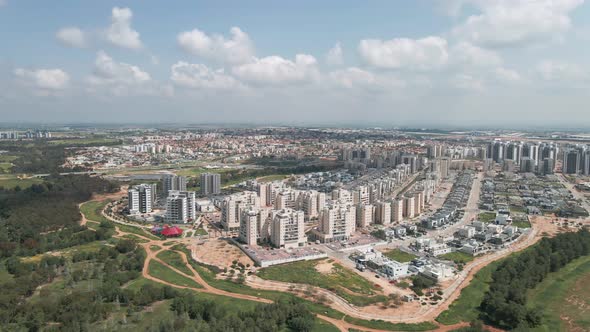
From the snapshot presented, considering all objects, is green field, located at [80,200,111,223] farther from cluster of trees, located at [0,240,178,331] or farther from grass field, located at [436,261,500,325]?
grass field, located at [436,261,500,325]

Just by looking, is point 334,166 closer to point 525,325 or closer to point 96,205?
point 96,205

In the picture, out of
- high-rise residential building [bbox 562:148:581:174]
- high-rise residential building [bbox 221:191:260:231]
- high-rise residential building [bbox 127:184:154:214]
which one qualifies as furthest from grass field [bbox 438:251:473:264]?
high-rise residential building [bbox 562:148:581:174]

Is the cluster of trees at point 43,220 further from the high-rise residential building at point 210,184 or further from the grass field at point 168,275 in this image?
the high-rise residential building at point 210,184

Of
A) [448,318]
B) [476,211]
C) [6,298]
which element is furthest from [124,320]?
[476,211]

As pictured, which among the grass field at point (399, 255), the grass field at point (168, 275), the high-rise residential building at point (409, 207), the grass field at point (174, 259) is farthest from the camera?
the high-rise residential building at point (409, 207)

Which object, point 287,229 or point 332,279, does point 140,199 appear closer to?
point 287,229

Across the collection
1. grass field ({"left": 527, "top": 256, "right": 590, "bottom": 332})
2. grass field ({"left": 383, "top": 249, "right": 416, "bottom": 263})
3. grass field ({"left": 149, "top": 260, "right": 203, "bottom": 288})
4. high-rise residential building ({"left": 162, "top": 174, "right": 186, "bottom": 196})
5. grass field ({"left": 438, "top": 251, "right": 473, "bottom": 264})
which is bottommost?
grass field ({"left": 527, "top": 256, "right": 590, "bottom": 332})

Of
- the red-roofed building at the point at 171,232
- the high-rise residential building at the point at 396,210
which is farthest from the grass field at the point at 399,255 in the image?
the red-roofed building at the point at 171,232
